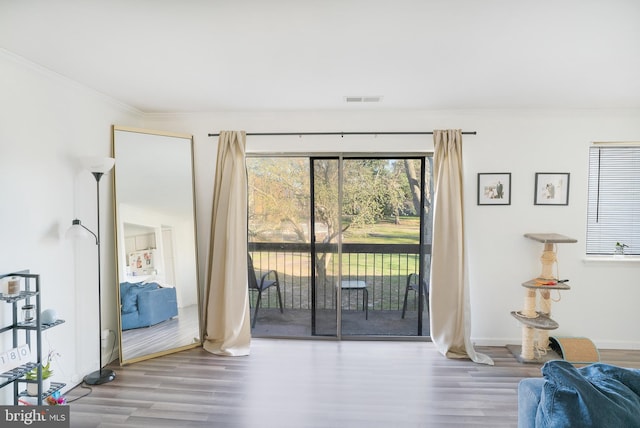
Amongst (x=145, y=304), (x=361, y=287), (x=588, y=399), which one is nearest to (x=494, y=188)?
(x=361, y=287)

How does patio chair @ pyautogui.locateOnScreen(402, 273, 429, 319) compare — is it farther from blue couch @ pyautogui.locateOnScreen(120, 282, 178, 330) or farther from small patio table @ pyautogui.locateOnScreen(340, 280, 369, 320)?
blue couch @ pyautogui.locateOnScreen(120, 282, 178, 330)

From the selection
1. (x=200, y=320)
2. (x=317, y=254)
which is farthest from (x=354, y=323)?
(x=200, y=320)

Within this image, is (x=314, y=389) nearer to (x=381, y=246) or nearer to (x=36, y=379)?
(x=381, y=246)

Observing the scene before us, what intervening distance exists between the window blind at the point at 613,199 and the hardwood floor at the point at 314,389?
1130 mm

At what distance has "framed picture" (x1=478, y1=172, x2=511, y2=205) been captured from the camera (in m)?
3.47

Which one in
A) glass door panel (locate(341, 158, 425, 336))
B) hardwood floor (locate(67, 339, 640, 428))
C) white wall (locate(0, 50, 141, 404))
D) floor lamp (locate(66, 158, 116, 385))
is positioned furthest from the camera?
glass door panel (locate(341, 158, 425, 336))

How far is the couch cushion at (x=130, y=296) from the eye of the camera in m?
3.15

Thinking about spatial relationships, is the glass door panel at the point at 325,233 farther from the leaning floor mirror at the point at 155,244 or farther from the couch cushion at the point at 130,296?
the couch cushion at the point at 130,296

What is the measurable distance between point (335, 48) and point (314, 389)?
2.50m

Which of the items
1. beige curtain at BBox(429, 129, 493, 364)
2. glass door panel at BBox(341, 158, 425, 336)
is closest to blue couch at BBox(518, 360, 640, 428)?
beige curtain at BBox(429, 129, 493, 364)

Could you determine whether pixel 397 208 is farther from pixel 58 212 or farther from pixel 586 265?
pixel 58 212

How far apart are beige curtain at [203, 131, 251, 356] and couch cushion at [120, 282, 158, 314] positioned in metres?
0.64

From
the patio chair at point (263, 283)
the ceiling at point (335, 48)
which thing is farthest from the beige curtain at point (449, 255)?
the patio chair at point (263, 283)

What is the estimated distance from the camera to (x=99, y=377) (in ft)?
9.29
